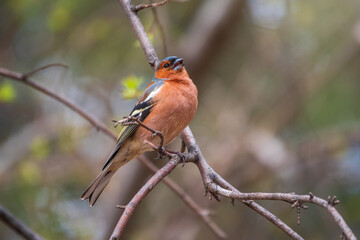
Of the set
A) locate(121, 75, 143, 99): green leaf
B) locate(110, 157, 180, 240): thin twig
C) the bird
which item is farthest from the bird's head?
locate(110, 157, 180, 240): thin twig

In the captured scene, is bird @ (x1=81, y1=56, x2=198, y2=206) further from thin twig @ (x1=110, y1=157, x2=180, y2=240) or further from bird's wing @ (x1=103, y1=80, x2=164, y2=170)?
thin twig @ (x1=110, y1=157, x2=180, y2=240)

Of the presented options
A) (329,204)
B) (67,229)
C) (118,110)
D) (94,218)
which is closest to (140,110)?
(329,204)

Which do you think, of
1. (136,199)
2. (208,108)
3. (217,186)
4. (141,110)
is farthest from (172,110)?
(208,108)

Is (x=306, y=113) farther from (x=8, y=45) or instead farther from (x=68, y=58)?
(x=8, y=45)

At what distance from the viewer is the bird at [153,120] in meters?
4.41

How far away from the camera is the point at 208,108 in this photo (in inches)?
365

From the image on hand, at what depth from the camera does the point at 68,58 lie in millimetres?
8656

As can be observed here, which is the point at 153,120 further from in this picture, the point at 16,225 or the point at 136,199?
the point at 136,199

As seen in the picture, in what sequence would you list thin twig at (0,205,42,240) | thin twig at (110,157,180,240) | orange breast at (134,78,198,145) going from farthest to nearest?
orange breast at (134,78,198,145) < thin twig at (0,205,42,240) < thin twig at (110,157,180,240)

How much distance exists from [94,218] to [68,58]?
10.1 feet

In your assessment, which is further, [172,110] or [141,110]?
[141,110]

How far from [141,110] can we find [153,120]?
0.24 metres

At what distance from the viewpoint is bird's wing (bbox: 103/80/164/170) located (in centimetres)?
457

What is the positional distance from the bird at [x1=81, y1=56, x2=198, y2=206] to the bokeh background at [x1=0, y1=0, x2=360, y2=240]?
7.70 feet
